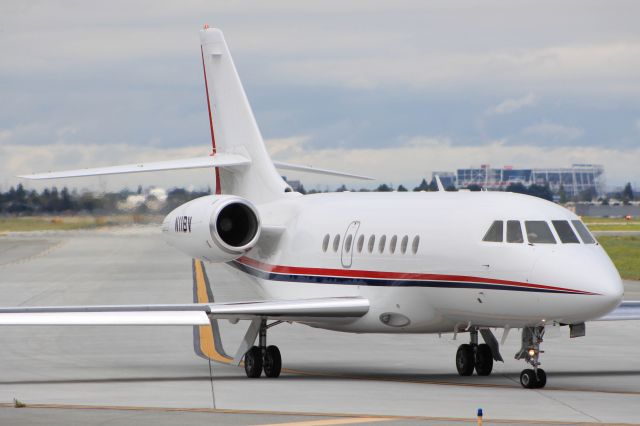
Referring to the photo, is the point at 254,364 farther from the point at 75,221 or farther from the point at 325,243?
the point at 75,221

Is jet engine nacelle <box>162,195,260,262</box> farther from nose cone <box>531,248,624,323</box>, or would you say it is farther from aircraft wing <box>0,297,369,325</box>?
nose cone <box>531,248,624,323</box>

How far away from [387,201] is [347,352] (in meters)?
4.72

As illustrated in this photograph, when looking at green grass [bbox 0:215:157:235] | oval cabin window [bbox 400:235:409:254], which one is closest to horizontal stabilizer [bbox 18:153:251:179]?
oval cabin window [bbox 400:235:409:254]

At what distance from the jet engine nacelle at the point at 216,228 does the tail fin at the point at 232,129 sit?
9.34ft

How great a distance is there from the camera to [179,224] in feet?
87.2

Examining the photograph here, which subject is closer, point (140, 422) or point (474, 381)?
point (140, 422)

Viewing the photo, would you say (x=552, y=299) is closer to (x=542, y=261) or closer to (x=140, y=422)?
(x=542, y=261)

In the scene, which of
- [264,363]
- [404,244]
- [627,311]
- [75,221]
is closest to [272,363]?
[264,363]

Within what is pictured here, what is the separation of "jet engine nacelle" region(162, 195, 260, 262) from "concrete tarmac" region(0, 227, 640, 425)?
2258 mm

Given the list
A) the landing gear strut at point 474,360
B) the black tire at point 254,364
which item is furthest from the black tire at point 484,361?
the black tire at point 254,364

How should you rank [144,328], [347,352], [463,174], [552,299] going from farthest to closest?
1. [463,174]
2. [144,328]
3. [347,352]
4. [552,299]

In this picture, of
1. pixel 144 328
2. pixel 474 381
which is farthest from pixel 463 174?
pixel 474 381

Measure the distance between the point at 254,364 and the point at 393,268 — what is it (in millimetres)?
3136

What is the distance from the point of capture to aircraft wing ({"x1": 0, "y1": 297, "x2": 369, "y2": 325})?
22141 millimetres
